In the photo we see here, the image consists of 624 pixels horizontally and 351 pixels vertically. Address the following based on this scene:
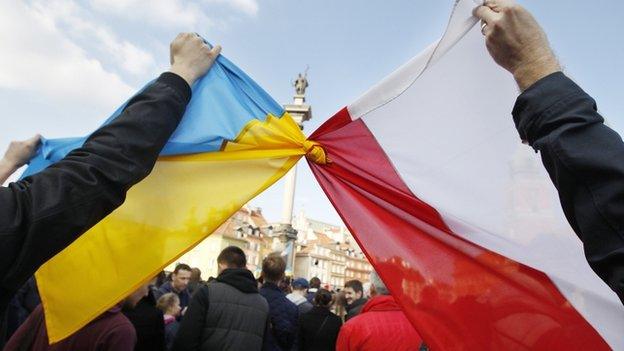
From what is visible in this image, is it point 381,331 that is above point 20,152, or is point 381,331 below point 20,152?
below

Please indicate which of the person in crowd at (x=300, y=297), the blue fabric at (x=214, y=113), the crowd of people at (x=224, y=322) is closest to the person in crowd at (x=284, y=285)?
the person in crowd at (x=300, y=297)

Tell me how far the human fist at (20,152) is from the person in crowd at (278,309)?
264 cm

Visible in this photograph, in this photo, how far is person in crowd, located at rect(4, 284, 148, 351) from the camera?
244 centimetres

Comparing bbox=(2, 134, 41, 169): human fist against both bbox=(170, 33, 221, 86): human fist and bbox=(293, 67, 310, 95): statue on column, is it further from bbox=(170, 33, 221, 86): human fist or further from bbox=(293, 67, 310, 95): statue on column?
bbox=(293, 67, 310, 95): statue on column

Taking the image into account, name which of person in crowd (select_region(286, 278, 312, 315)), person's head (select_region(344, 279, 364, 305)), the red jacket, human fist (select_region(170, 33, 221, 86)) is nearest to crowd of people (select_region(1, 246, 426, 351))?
the red jacket

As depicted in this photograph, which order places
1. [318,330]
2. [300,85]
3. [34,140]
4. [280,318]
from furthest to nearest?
[300,85], [318,330], [280,318], [34,140]

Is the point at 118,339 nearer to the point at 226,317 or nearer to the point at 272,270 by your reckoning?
the point at 226,317

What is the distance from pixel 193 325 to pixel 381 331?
4.45ft

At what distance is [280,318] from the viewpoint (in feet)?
15.4

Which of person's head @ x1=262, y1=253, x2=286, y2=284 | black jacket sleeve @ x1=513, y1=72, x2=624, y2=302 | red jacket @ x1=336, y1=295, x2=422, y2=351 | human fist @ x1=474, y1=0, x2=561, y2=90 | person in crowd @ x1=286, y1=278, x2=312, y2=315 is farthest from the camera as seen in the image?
person in crowd @ x1=286, y1=278, x2=312, y2=315

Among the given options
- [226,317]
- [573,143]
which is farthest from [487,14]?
[226,317]

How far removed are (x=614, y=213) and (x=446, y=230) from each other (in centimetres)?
114

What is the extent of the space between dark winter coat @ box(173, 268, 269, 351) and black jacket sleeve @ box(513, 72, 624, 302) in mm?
2914

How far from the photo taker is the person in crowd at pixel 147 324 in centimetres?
349
